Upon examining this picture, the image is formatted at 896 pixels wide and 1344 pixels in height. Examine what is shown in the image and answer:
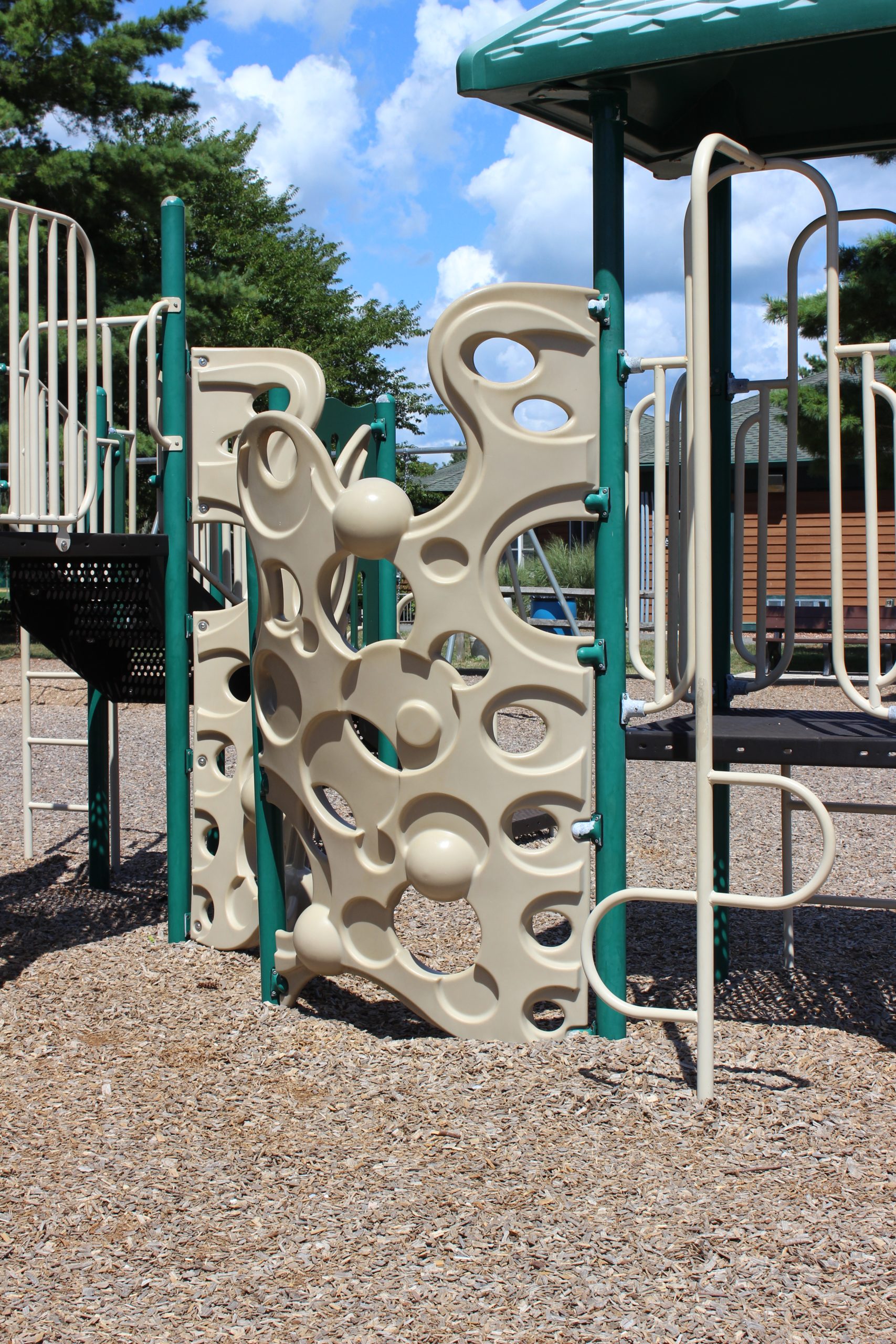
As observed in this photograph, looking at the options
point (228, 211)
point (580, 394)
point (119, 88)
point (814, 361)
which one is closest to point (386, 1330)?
point (580, 394)

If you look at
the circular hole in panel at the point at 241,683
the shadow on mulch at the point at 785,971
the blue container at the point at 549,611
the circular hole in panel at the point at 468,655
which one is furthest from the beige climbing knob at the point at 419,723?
the blue container at the point at 549,611

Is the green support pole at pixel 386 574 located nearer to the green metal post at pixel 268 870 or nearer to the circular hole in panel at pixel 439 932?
the circular hole in panel at pixel 439 932

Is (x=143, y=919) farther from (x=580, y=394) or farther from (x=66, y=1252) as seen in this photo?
(x=580, y=394)

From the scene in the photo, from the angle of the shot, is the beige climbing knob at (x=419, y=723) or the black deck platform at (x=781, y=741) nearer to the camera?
the black deck platform at (x=781, y=741)

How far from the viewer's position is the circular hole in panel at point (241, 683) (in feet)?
16.1

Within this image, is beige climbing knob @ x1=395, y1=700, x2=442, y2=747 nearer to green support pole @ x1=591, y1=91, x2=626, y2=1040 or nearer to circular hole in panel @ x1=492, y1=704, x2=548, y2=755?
green support pole @ x1=591, y1=91, x2=626, y2=1040

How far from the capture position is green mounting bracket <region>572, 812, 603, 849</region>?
3387 mm

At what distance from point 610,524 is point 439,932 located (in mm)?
2285

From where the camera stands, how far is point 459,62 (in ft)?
11.2

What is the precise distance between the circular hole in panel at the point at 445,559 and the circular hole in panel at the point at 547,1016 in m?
1.38

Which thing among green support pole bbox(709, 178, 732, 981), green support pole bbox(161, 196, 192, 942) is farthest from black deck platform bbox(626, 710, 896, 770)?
green support pole bbox(161, 196, 192, 942)

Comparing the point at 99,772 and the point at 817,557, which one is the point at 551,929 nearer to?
the point at 99,772

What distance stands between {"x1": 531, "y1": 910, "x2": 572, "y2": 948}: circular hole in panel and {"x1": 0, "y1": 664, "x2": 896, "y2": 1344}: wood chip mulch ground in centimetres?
43

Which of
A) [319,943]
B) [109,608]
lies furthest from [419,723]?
[109,608]
